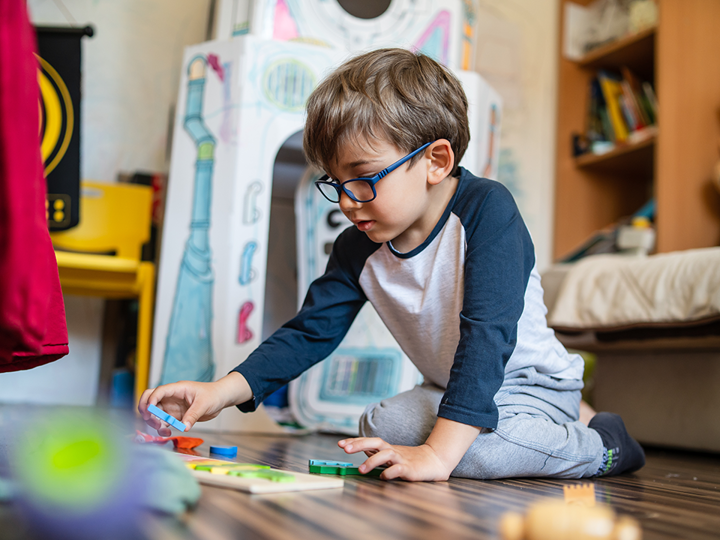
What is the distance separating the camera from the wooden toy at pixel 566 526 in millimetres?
347

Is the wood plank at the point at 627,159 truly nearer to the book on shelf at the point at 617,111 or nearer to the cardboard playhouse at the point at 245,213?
the book on shelf at the point at 617,111

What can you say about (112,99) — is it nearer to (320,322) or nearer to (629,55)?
(320,322)

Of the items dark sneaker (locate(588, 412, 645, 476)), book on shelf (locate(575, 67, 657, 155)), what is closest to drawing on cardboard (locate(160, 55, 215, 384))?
dark sneaker (locate(588, 412, 645, 476))

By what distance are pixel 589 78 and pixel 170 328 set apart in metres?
1.65

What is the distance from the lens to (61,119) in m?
1.40

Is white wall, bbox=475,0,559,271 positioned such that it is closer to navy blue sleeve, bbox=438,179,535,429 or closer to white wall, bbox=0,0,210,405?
white wall, bbox=0,0,210,405

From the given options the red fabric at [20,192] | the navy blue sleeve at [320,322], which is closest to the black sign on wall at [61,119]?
the navy blue sleeve at [320,322]

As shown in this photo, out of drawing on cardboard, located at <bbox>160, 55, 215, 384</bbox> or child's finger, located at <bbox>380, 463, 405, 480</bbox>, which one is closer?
child's finger, located at <bbox>380, 463, 405, 480</bbox>

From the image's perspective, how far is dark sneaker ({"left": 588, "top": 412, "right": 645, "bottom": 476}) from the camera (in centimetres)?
81

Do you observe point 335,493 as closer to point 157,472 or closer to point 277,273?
point 157,472

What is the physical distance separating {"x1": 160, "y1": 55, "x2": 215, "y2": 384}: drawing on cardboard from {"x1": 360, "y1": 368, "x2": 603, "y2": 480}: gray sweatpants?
0.50 meters

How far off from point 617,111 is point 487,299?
153 centimetres

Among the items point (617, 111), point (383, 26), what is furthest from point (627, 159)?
point (383, 26)

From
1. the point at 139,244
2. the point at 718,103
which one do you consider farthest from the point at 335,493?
the point at 718,103
